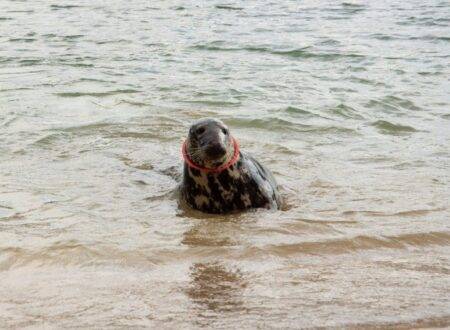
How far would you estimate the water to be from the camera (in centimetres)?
380

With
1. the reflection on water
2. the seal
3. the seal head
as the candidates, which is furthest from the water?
the seal head

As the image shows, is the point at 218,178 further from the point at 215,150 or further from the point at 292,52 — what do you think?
the point at 292,52

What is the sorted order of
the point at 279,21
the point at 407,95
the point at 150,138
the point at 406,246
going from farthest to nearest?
the point at 279,21, the point at 407,95, the point at 150,138, the point at 406,246

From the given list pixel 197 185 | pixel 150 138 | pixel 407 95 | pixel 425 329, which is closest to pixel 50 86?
pixel 150 138

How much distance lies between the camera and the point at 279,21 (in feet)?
51.9

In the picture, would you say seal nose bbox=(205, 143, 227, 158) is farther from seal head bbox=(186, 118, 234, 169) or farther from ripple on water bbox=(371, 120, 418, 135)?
ripple on water bbox=(371, 120, 418, 135)

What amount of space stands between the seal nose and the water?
41 cm

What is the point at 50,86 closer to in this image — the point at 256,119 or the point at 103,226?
the point at 256,119

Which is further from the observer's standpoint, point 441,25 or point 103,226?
point 441,25

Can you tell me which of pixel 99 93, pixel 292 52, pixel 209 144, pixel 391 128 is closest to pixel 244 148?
pixel 391 128

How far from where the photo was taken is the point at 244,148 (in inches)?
304

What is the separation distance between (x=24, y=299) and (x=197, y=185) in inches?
77.9

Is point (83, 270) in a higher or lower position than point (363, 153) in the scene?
higher

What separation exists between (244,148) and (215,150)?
7.95ft
